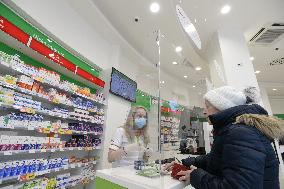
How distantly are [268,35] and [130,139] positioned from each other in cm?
498

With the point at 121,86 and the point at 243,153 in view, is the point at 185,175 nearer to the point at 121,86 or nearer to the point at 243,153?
the point at 243,153

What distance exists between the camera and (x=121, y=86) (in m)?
4.85

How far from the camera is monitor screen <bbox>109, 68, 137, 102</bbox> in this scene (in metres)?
4.57

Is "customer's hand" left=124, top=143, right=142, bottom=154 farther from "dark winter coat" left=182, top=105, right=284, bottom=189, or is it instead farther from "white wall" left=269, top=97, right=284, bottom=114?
"white wall" left=269, top=97, right=284, bottom=114

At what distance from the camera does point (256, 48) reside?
5609mm

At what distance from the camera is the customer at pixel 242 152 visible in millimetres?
922

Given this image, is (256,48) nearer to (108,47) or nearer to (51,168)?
(108,47)

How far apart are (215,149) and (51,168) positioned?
110 inches

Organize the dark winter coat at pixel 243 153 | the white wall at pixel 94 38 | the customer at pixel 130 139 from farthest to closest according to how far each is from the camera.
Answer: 1. the white wall at pixel 94 38
2. the customer at pixel 130 139
3. the dark winter coat at pixel 243 153

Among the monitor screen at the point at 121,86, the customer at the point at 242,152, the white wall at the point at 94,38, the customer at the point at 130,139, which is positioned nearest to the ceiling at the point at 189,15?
the white wall at the point at 94,38

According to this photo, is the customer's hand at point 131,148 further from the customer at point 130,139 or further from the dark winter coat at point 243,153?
the dark winter coat at point 243,153

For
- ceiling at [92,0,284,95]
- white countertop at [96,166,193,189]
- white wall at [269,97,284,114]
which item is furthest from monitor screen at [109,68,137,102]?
white wall at [269,97,284,114]

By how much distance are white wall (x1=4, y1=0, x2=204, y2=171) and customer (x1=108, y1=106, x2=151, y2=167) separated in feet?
1.48

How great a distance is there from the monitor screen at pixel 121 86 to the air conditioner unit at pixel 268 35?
12.1 ft
